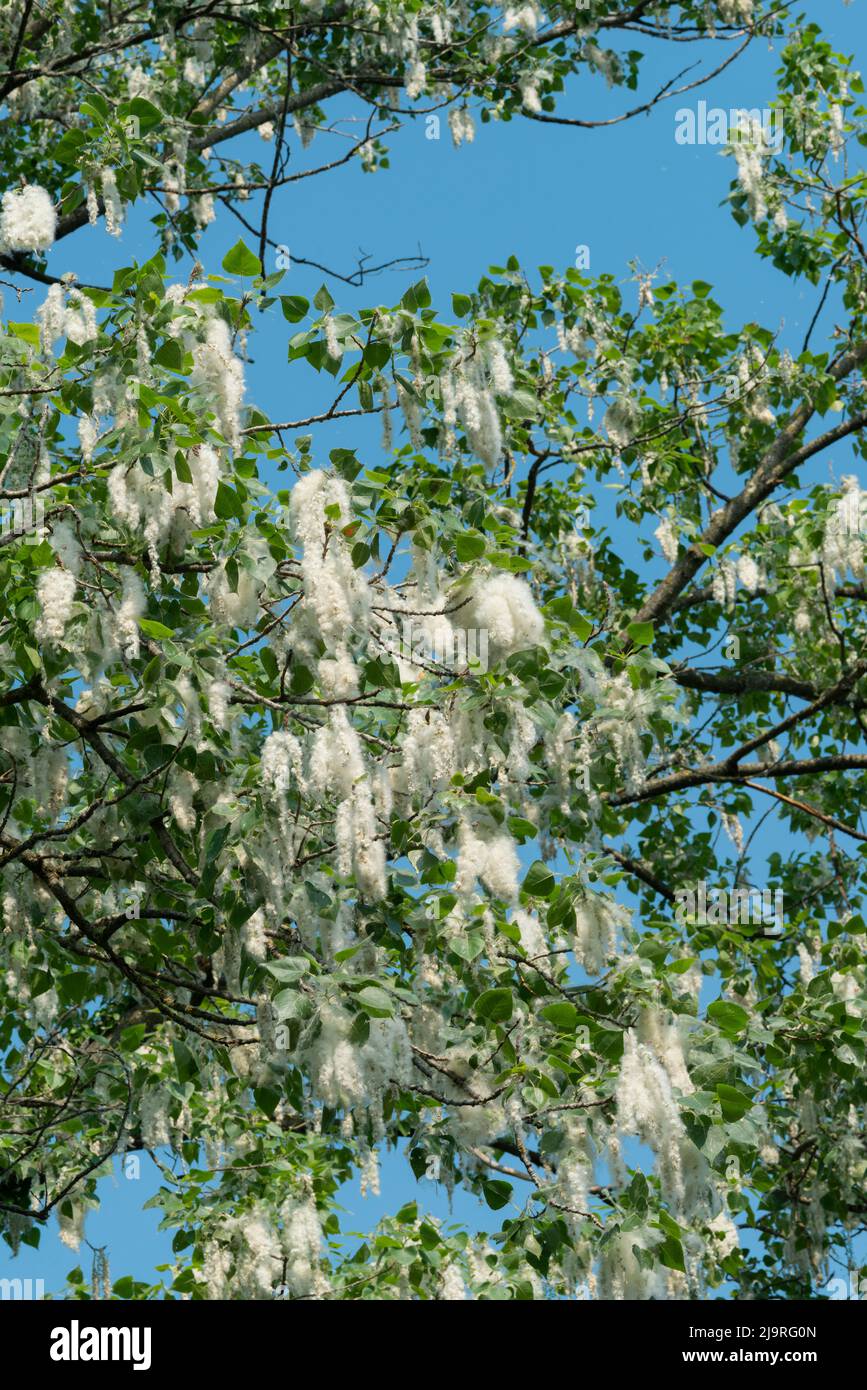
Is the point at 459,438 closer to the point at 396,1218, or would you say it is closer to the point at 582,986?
the point at 582,986

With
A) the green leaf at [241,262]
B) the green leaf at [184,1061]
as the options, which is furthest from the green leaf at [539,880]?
the green leaf at [241,262]

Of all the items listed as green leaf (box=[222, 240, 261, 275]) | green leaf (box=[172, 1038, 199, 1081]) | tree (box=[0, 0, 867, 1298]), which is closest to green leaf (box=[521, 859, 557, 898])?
tree (box=[0, 0, 867, 1298])

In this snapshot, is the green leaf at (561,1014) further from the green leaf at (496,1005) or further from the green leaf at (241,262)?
the green leaf at (241,262)

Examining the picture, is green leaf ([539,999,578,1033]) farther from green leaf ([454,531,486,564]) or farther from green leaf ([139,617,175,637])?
green leaf ([139,617,175,637])

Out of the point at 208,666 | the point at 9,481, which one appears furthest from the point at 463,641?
the point at 9,481

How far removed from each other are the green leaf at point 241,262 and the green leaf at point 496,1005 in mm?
2314

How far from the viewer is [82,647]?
16.4 ft

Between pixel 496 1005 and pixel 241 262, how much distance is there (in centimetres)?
239

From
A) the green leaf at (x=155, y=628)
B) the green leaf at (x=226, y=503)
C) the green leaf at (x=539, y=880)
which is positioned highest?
the green leaf at (x=226, y=503)

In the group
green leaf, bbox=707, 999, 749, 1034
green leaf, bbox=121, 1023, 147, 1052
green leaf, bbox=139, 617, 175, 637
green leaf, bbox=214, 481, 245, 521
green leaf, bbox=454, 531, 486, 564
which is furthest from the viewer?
green leaf, bbox=121, 1023, 147, 1052

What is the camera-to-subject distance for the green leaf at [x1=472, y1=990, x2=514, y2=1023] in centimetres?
481

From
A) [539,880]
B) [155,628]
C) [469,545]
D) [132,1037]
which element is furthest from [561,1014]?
[132,1037]

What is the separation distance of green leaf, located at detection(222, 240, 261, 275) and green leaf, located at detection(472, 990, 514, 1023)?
2.31m

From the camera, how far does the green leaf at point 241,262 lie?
476 cm
